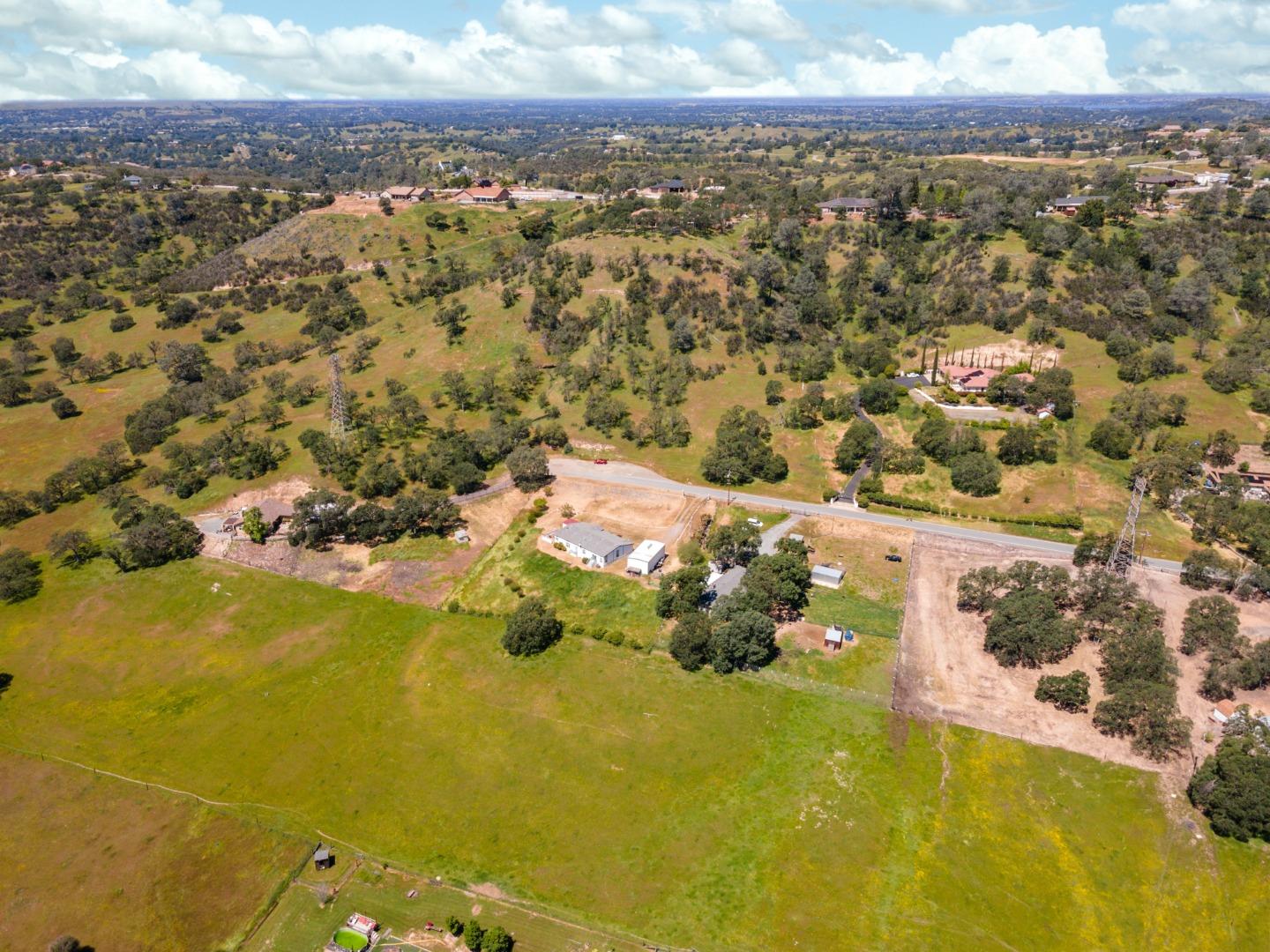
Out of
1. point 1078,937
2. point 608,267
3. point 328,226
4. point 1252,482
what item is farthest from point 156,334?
point 1252,482

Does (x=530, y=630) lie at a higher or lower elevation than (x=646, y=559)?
lower

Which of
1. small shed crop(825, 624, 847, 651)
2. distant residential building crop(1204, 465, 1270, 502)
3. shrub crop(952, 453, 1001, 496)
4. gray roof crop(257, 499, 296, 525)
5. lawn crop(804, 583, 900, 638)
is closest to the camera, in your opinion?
small shed crop(825, 624, 847, 651)

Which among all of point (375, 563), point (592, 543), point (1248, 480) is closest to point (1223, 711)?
point (1248, 480)

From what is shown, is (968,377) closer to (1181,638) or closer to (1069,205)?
(1181,638)

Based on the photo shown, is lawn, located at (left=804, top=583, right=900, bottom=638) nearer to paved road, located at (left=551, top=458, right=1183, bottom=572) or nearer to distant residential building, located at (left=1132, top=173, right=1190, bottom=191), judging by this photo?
paved road, located at (left=551, top=458, right=1183, bottom=572)

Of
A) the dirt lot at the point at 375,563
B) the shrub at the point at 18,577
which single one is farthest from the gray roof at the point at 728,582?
the shrub at the point at 18,577

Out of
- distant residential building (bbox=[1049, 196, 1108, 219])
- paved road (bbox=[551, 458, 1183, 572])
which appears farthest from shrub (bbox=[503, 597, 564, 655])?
distant residential building (bbox=[1049, 196, 1108, 219])
